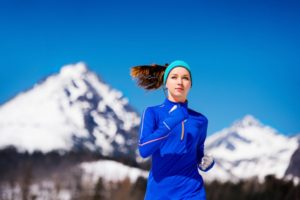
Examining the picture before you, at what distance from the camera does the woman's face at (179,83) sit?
6242 millimetres

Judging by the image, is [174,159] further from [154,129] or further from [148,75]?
[148,75]

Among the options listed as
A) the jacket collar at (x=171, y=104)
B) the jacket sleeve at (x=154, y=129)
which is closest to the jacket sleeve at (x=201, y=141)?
the jacket collar at (x=171, y=104)

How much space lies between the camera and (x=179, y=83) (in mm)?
6223

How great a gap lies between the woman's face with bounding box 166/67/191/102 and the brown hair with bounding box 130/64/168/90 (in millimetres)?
493

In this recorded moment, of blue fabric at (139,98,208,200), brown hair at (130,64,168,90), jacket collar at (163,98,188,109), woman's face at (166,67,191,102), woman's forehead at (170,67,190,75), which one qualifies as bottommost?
blue fabric at (139,98,208,200)

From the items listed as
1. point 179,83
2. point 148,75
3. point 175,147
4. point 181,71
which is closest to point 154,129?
point 175,147

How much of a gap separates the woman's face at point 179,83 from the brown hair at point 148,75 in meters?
0.49

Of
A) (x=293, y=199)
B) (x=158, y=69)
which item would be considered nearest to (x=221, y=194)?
(x=293, y=199)

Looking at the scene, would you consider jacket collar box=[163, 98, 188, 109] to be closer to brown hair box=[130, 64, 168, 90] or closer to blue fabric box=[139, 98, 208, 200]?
blue fabric box=[139, 98, 208, 200]

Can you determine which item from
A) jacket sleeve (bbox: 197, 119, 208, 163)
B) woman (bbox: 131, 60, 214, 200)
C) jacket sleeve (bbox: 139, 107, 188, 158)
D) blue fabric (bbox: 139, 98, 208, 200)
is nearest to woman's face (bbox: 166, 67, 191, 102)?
woman (bbox: 131, 60, 214, 200)

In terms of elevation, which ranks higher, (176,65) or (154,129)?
(176,65)

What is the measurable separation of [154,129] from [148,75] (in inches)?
36.6

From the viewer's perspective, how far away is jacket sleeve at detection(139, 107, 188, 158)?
228 inches

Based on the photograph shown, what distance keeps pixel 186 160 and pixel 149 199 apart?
581 millimetres
